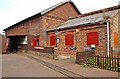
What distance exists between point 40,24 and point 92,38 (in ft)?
39.5

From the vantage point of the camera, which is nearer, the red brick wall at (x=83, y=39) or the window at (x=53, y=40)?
the red brick wall at (x=83, y=39)

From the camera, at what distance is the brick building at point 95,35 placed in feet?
57.1

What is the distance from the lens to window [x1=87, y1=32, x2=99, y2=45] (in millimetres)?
18516

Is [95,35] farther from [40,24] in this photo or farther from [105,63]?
[40,24]

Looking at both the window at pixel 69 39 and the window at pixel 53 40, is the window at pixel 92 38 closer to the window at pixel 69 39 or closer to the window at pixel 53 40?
the window at pixel 69 39

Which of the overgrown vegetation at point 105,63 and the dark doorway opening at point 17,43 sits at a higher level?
the dark doorway opening at point 17,43

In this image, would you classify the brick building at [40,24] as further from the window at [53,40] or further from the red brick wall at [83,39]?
the red brick wall at [83,39]

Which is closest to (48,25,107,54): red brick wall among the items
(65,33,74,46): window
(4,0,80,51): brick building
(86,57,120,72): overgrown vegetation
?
(65,33,74,46): window

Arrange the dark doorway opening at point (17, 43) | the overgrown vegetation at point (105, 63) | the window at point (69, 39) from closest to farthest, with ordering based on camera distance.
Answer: the overgrown vegetation at point (105, 63), the window at point (69, 39), the dark doorway opening at point (17, 43)

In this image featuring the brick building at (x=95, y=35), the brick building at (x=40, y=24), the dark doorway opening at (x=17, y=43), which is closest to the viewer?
the brick building at (x=95, y=35)

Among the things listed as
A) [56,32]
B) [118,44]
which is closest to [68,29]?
Result: [56,32]

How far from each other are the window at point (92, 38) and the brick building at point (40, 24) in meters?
9.51

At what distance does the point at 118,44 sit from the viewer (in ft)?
60.3

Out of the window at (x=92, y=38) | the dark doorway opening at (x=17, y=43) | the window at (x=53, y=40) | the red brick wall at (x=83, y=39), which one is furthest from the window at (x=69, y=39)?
the dark doorway opening at (x=17, y=43)
